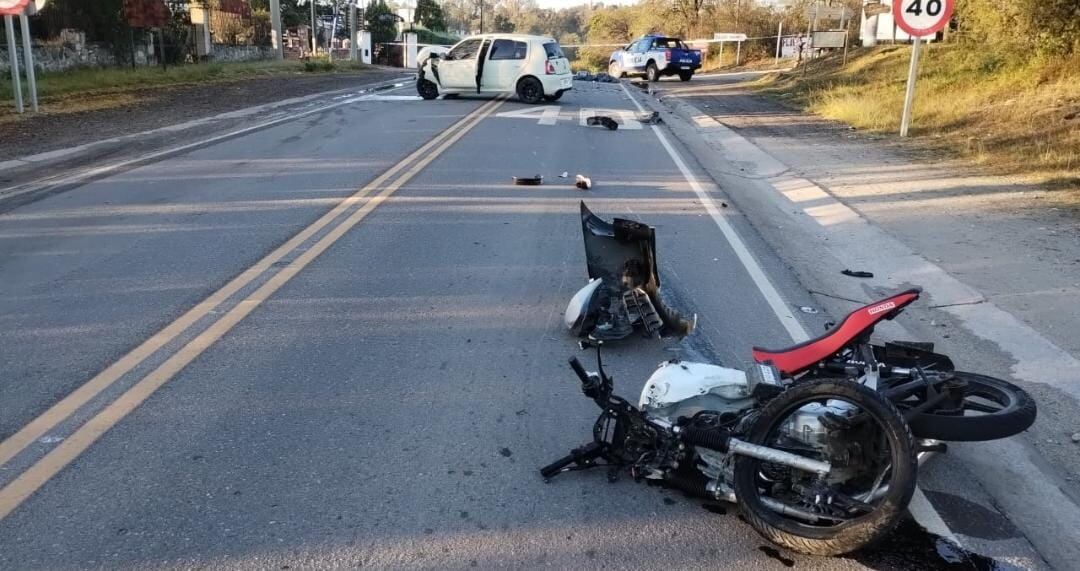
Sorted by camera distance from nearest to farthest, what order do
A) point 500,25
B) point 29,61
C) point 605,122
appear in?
point 29,61 < point 605,122 < point 500,25

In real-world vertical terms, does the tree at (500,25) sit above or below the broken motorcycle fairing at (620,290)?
above

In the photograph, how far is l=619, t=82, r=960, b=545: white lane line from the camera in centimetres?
364

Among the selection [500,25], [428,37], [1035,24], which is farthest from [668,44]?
[500,25]

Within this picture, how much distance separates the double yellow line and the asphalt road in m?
0.02

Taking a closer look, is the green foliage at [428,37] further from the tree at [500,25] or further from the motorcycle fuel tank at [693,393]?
the motorcycle fuel tank at [693,393]

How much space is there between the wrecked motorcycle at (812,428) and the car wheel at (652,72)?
3340cm

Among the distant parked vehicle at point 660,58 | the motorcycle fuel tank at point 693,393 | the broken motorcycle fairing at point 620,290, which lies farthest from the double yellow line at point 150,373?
the distant parked vehicle at point 660,58

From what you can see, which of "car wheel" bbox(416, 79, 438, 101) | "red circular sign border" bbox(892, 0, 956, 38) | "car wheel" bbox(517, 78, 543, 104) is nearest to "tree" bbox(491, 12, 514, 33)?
"car wheel" bbox(416, 79, 438, 101)

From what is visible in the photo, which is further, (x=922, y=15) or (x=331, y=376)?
(x=922, y=15)

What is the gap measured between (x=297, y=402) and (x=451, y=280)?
2447mm

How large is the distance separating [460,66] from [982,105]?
41.5ft

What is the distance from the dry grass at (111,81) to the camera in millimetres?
19594

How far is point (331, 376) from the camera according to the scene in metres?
5.03

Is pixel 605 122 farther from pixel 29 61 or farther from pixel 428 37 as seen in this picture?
pixel 428 37
